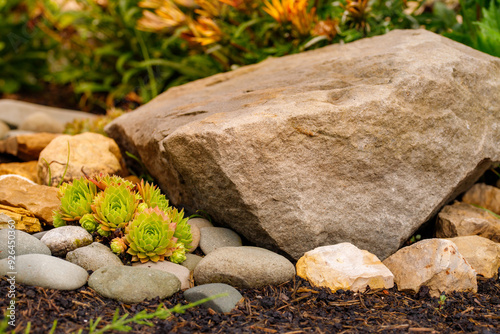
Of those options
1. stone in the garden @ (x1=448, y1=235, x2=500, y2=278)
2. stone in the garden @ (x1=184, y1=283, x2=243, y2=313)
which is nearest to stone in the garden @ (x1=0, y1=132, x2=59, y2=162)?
stone in the garden @ (x1=184, y1=283, x2=243, y2=313)

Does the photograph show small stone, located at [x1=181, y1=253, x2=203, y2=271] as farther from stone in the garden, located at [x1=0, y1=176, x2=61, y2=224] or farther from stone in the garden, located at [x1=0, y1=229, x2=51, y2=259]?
stone in the garden, located at [x1=0, y1=176, x2=61, y2=224]

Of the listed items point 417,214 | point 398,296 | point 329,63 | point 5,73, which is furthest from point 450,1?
point 5,73

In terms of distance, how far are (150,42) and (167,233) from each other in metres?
4.94

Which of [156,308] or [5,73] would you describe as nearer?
[156,308]

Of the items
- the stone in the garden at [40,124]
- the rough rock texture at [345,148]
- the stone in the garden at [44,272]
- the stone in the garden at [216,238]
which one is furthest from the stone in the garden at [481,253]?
the stone in the garden at [40,124]

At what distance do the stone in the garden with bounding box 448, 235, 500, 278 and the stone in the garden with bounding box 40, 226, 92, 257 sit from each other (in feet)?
8.77

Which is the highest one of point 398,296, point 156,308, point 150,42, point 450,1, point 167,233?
point 450,1

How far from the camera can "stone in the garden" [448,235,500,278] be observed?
2990 millimetres

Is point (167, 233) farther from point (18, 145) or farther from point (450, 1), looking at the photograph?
point (450, 1)

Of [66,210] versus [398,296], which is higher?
[66,210]

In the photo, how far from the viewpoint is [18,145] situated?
4348 mm

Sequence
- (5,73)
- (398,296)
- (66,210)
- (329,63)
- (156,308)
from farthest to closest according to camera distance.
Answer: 1. (5,73)
2. (329,63)
3. (66,210)
4. (398,296)
5. (156,308)

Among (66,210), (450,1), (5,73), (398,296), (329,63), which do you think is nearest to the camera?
(398,296)

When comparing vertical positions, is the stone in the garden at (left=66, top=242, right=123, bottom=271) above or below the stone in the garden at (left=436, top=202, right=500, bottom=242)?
above
